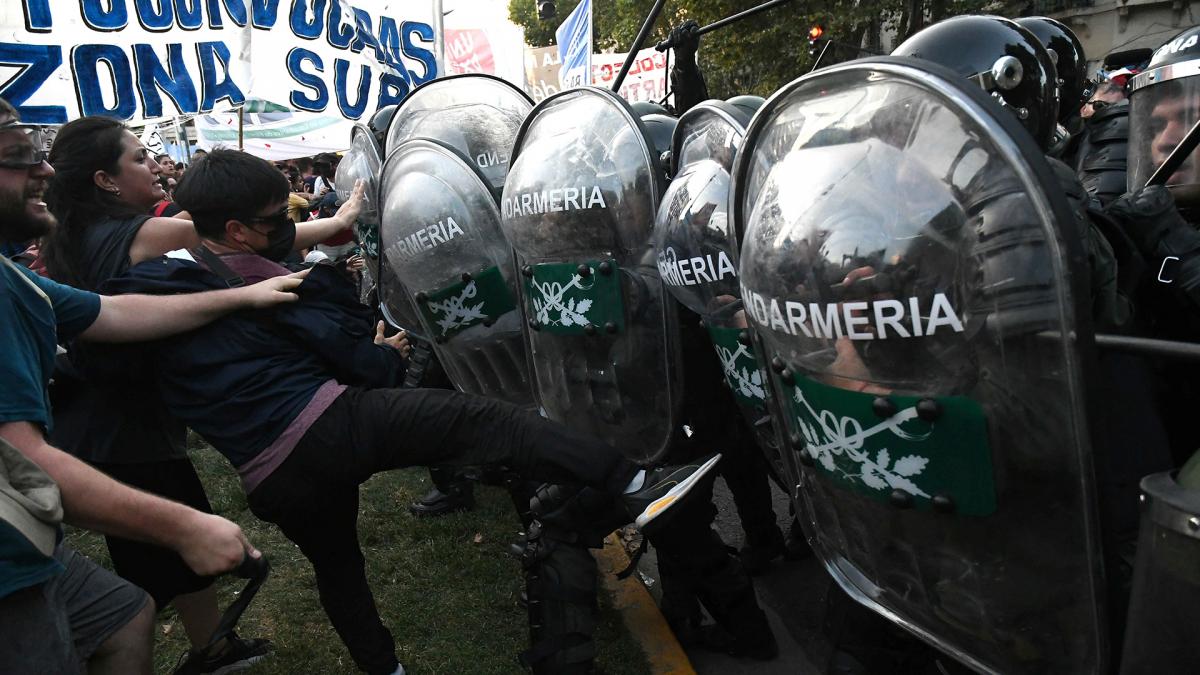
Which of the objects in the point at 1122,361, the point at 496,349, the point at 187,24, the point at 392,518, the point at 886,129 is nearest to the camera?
the point at 886,129

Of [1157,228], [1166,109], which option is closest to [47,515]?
[1157,228]

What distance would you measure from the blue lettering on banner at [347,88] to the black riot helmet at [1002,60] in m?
5.53

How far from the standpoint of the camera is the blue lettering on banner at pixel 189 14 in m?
5.89

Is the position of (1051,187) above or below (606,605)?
above

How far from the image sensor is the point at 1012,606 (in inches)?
59.7

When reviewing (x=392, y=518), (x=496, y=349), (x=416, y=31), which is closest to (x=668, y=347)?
(x=496, y=349)

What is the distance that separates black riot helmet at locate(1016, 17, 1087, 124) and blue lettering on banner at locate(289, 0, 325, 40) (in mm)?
5261

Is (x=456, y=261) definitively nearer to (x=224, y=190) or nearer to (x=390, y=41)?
(x=224, y=190)

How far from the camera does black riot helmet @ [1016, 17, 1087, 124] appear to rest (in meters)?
2.93

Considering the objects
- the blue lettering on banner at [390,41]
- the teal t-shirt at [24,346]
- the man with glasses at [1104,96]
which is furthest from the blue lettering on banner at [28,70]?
the man with glasses at [1104,96]

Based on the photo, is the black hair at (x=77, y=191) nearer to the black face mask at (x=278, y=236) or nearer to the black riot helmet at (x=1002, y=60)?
the black face mask at (x=278, y=236)

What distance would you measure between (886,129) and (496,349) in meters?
2.12

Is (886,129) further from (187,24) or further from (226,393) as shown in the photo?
(187,24)

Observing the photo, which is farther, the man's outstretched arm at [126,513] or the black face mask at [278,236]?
the black face mask at [278,236]
